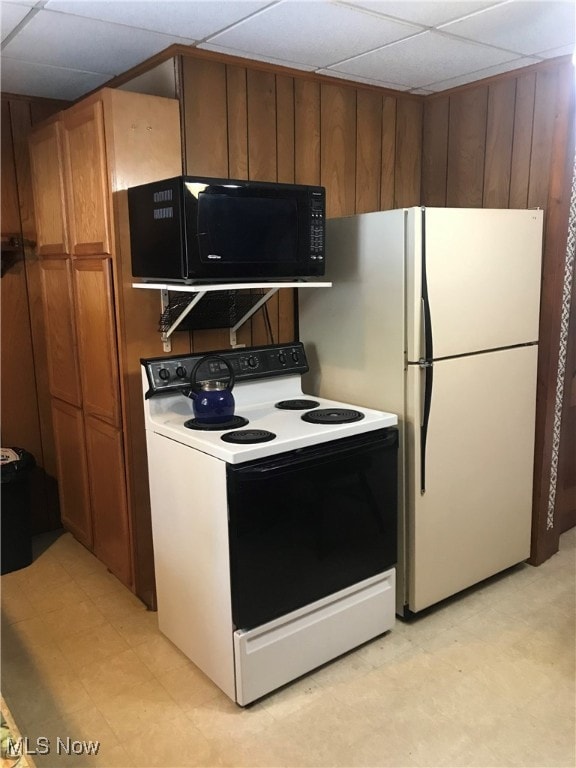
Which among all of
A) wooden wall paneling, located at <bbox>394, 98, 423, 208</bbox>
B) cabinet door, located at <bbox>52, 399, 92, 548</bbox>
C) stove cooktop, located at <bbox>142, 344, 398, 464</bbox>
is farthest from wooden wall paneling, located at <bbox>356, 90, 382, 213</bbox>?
cabinet door, located at <bbox>52, 399, 92, 548</bbox>

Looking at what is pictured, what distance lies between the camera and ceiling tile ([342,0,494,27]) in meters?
2.13

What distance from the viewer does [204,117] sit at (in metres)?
2.62

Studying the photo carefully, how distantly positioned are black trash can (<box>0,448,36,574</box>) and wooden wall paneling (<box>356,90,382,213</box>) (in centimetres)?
208

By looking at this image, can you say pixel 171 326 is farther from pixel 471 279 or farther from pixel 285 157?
pixel 471 279

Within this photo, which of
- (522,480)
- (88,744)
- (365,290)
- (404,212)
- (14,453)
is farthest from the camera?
(14,453)

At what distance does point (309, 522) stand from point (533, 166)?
6.35 ft

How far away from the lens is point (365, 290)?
2576 mm

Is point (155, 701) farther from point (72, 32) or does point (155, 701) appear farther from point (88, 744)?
point (72, 32)

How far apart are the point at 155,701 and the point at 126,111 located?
2133mm

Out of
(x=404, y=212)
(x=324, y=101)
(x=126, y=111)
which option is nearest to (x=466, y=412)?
(x=404, y=212)

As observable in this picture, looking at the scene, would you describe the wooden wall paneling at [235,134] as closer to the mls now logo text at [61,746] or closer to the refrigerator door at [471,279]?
the refrigerator door at [471,279]

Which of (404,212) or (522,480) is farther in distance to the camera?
(522,480)

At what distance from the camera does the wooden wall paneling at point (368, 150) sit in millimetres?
3141

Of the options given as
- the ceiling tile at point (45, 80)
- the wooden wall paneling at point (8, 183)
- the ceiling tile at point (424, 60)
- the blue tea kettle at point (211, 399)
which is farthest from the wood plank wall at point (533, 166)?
the wooden wall paneling at point (8, 183)
